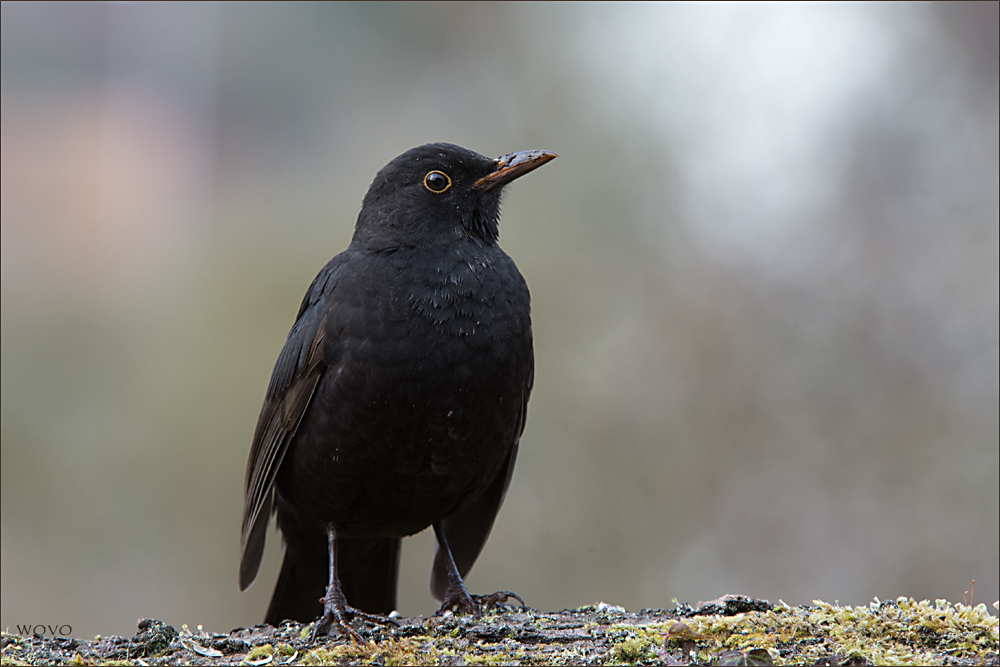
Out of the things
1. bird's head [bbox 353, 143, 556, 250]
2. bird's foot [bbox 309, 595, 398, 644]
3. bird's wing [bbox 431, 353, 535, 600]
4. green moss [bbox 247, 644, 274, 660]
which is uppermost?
bird's head [bbox 353, 143, 556, 250]

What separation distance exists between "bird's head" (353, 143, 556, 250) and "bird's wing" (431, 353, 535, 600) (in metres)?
1.19

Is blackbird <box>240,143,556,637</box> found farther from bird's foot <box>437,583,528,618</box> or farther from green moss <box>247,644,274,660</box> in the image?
→ green moss <box>247,644,274,660</box>

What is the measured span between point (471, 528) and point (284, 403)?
1.28 meters

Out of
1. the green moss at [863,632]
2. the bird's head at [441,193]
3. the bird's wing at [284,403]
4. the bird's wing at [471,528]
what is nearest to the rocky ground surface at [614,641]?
the green moss at [863,632]

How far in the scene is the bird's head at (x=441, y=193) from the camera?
404 centimetres

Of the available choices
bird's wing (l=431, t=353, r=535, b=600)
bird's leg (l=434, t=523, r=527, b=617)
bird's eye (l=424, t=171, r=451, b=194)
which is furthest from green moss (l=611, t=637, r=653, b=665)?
bird's eye (l=424, t=171, r=451, b=194)

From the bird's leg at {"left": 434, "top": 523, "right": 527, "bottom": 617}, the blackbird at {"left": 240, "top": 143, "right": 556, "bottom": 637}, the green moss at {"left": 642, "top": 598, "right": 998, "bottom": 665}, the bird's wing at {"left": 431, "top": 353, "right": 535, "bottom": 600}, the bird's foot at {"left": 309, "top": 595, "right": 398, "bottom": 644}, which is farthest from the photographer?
the bird's wing at {"left": 431, "top": 353, "right": 535, "bottom": 600}

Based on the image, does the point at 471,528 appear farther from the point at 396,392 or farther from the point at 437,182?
the point at 437,182

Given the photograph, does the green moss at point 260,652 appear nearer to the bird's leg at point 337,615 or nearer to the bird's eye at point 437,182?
the bird's leg at point 337,615

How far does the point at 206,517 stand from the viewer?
7.86 m

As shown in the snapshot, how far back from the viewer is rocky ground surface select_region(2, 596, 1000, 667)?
2479mm

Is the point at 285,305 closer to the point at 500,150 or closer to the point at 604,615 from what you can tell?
the point at 500,150

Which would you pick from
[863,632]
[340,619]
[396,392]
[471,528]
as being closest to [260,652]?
[340,619]

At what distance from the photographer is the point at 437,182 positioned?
4.12 m
